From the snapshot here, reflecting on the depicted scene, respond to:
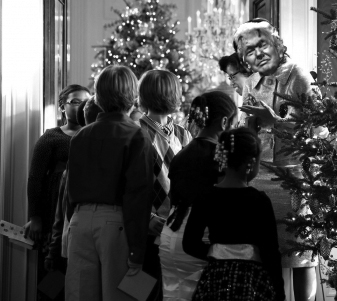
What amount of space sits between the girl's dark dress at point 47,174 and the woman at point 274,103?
1.35m

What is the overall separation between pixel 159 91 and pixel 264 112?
0.59 m

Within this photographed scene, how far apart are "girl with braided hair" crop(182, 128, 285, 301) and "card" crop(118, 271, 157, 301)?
0.36 meters

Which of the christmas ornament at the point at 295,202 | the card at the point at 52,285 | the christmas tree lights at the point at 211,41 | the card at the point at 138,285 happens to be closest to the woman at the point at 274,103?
the christmas ornament at the point at 295,202

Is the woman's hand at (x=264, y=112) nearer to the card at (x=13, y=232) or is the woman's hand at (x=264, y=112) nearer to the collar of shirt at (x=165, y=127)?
the collar of shirt at (x=165, y=127)

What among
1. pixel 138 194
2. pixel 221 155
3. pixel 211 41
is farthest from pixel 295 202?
pixel 211 41

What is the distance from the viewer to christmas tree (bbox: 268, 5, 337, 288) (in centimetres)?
326

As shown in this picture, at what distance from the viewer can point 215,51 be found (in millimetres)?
11398

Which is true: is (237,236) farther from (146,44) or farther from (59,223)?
(146,44)

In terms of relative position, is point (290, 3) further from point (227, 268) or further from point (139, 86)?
point (227, 268)

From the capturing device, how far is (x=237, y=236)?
9.90 feet

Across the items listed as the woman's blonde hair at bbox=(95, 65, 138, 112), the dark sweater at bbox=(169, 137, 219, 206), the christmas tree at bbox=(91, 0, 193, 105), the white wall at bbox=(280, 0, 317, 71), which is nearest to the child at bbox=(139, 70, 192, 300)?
the woman's blonde hair at bbox=(95, 65, 138, 112)

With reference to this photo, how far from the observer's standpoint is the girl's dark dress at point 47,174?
15.1 feet

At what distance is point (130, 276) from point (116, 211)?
1.03ft

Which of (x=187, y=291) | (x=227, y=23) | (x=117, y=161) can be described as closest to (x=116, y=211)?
(x=117, y=161)
